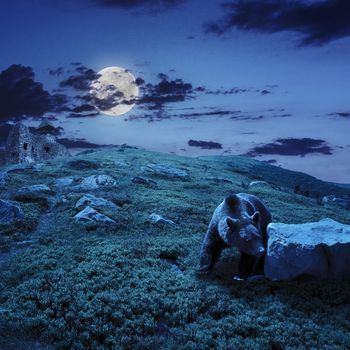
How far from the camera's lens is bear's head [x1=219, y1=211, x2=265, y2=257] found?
14.4 meters

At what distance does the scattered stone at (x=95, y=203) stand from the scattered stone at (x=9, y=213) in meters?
4.41

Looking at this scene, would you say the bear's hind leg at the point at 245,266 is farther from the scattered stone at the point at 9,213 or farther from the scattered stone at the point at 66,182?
the scattered stone at the point at 66,182

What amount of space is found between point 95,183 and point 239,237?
90.5 ft

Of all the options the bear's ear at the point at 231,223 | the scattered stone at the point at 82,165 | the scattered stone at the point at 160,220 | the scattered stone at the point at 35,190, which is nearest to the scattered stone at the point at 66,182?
the scattered stone at the point at 35,190

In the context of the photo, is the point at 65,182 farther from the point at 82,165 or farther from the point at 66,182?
the point at 82,165

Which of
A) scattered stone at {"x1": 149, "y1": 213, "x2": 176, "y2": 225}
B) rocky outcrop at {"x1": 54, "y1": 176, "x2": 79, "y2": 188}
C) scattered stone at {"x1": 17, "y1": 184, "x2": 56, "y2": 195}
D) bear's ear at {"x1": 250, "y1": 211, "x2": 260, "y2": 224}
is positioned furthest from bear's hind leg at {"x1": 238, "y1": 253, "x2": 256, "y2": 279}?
rocky outcrop at {"x1": 54, "y1": 176, "x2": 79, "y2": 188}

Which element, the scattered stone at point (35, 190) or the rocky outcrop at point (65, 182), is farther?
the rocky outcrop at point (65, 182)

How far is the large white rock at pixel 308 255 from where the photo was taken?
14.3 meters

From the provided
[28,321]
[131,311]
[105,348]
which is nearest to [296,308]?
[131,311]

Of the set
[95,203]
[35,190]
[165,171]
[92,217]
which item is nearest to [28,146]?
[165,171]

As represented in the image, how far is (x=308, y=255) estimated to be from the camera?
14.2 meters

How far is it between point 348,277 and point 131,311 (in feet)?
28.5

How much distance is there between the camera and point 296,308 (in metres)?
13.3

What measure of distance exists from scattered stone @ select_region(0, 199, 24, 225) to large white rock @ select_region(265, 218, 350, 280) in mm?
17430
